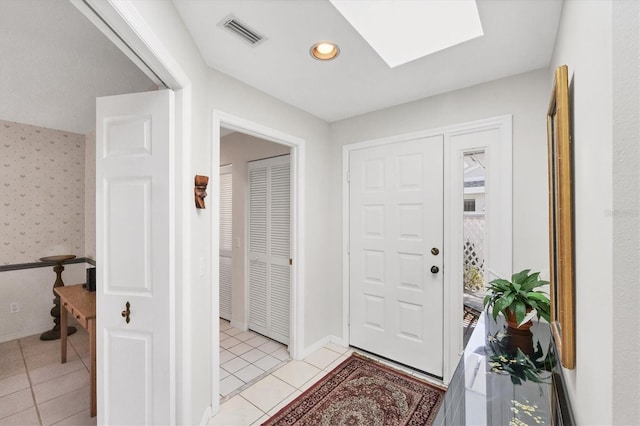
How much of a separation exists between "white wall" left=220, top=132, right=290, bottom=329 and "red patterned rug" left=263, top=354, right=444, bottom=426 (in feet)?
5.08

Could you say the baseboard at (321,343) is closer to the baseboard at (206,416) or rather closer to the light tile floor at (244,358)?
the light tile floor at (244,358)

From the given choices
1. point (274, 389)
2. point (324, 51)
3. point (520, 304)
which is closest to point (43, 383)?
point (274, 389)

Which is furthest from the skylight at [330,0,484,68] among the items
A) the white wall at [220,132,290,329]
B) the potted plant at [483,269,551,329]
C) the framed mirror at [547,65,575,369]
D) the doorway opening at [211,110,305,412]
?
the white wall at [220,132,290,329]

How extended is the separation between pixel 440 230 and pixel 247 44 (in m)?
1.97

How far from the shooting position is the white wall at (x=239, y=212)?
3.39m

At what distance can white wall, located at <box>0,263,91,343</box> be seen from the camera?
3080 mm

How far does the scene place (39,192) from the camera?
324 cm

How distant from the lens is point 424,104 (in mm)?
2416

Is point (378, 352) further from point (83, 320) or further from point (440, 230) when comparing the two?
point (83, 320)

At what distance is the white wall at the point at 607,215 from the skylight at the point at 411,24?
2.39 ft

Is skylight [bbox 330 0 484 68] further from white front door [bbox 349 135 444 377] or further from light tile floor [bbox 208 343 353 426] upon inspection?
light tile floor [bbox 208 343 353 426]

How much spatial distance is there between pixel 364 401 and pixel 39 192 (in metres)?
4.15

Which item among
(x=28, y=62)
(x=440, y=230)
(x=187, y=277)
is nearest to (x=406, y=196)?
(x=440, y=230)

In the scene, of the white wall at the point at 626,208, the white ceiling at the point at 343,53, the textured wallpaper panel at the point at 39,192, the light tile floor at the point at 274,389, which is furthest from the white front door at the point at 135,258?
the textured wallpaper panel at the point at 39,192
